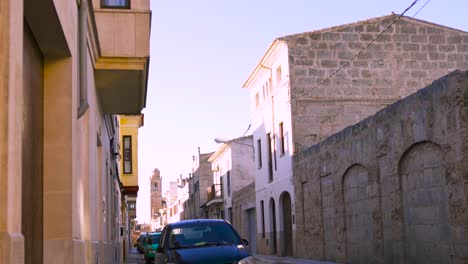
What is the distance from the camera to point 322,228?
76.8ft

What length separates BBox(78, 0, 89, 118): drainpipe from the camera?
308 inches

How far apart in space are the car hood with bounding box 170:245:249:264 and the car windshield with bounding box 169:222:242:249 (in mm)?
438

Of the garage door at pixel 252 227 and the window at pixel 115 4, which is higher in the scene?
the window at pixel 115 4

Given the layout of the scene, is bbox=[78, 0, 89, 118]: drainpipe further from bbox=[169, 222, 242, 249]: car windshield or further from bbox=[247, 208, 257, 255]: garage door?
bbox=[247, 208, 257, 255]: garage door

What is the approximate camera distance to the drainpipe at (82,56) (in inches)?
308

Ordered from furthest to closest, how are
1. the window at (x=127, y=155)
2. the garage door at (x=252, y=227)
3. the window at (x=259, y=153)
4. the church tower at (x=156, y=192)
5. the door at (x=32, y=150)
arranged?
the church tower at (x=156, y=192), the garage door at (x=252, y=227), the window at (x=259, y=153), the window at (x=127, y=155), the door at (x=32, y=150)

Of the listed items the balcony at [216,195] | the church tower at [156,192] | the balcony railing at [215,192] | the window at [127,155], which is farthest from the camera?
the church tower at [156,192]

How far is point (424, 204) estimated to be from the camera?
15.2 metres

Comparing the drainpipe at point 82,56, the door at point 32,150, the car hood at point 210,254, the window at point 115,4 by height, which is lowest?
the car hood at point 210,254

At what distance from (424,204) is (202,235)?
6391 millimetres

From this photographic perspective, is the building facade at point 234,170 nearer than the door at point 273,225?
No

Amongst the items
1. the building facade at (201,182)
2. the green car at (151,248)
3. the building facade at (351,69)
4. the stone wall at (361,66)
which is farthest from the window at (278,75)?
the building facade at (201,182)

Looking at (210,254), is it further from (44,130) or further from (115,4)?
(115,4)

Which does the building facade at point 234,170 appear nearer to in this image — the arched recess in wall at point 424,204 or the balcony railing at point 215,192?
the balcony railing at point 215,192
